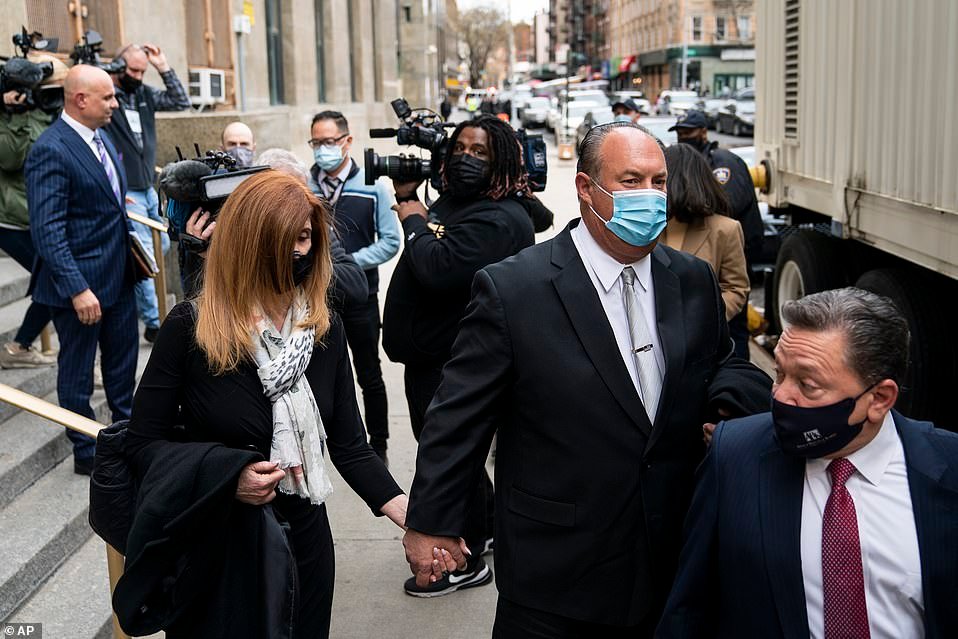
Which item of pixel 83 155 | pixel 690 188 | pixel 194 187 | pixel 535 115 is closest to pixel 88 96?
pixel 83 155

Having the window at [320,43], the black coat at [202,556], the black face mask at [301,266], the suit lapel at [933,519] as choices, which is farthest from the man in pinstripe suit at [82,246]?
the window at [320,43]

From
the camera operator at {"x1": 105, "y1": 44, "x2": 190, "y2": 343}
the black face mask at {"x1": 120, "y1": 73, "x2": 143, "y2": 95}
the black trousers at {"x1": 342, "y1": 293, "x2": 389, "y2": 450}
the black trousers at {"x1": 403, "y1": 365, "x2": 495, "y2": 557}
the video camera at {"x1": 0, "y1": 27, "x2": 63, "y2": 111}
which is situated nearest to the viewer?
the black trousers at {"x1": 403, "y1": 365, "x2": 495, "y2": 557}

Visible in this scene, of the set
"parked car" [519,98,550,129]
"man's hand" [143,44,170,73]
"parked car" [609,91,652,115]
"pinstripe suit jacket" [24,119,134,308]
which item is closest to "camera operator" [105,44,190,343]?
"man's hand" [143,44,170,73]

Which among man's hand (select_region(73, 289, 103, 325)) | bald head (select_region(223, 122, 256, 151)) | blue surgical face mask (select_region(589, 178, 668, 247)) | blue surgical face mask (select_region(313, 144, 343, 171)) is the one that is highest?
bald head (select_region(223, 122, 256, 151))

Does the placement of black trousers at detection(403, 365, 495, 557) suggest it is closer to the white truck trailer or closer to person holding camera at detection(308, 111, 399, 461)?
person holding camera at detection(308, 111, 399, 461)

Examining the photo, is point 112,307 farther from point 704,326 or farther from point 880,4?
point 880,4

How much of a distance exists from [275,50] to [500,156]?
58.0 ft

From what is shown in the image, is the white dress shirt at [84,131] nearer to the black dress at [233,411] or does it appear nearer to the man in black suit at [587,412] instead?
the black dress at [233,411]

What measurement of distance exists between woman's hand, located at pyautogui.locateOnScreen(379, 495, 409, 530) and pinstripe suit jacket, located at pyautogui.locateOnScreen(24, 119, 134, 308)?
2.58 metres

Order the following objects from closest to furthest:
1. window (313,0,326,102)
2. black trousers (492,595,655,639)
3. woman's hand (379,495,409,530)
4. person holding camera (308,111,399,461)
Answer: black trousers (492,595,655,639) → woman's hand (379,495,409,530) → person holding camera (308,111,399,461) → window (313,0,326,102)

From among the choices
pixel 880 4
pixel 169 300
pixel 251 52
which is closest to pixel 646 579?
pixel 880 4

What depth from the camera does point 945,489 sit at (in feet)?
7.17

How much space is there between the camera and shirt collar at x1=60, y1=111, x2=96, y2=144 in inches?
208

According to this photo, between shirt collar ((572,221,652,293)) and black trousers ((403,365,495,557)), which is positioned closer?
shirt collar ((572,221,652,293))
